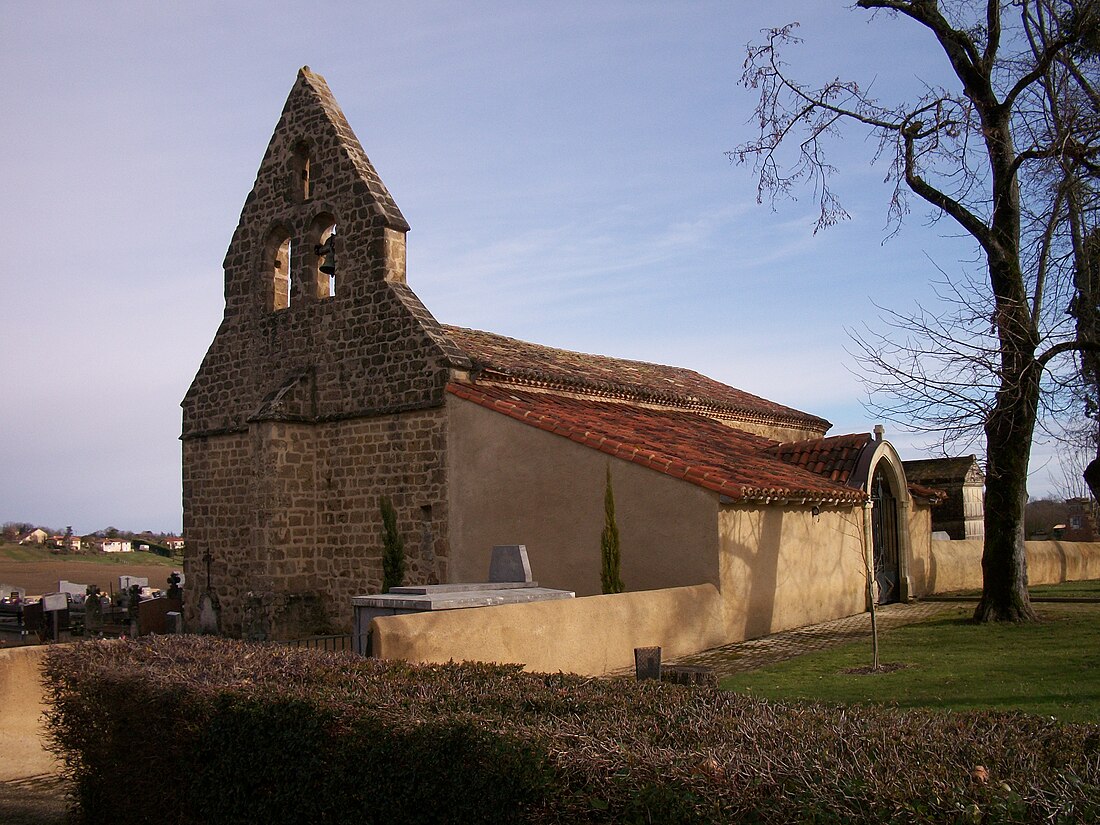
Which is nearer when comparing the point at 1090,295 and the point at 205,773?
the point at 205,773

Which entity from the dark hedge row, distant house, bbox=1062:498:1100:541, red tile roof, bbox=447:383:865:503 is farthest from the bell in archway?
distant house, bbox=1062:498:1100:541

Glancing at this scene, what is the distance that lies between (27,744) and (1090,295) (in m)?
15.8

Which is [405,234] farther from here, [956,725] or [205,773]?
[956,725]

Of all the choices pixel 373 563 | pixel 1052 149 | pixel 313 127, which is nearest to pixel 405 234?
pixel 313 127

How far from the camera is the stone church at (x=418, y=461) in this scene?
14.9 m

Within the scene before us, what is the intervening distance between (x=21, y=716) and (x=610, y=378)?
14247 millimetres

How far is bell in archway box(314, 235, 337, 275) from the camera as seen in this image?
18.5 metres

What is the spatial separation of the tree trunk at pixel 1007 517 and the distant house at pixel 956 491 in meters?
12.6

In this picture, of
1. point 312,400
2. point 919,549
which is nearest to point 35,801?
point 312,400

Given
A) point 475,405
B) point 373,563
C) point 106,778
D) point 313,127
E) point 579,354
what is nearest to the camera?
point 106,778

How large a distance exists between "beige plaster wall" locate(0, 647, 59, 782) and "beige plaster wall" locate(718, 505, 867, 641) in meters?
8.80

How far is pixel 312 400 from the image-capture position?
61.0ft

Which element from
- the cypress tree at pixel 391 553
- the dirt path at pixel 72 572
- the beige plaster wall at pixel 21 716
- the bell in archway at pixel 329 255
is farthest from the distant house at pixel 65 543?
the beige plaster wall at pixel 21 716

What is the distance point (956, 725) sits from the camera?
170 inches
